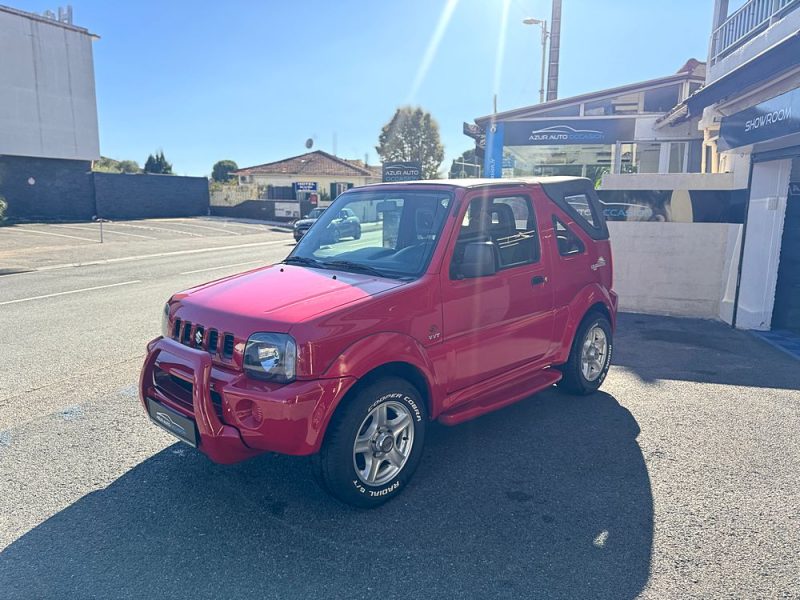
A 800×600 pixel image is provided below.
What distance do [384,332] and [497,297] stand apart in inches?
44.3

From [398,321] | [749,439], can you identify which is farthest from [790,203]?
[398,321]

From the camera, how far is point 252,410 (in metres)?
3.16

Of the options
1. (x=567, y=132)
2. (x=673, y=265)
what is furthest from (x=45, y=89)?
(x=673, y=265)

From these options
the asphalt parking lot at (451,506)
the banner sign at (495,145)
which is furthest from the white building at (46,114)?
the asphalt parking lot at (451,506)

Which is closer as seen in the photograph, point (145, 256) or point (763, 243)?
point (763, 243)

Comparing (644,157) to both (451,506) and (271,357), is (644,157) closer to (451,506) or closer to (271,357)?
(451,506)

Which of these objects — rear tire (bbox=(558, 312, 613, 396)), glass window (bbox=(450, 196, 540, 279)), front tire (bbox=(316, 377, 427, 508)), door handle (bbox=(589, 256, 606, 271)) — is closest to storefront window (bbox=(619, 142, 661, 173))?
door handle (bbox=(589, 256, 606, 271))

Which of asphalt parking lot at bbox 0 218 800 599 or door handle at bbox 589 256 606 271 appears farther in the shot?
door handle at bbox 589 256 606 271

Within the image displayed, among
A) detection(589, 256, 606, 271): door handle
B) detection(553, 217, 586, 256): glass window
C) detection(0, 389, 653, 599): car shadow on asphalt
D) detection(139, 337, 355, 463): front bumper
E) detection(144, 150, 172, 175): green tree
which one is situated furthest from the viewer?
detection(144, 150, 172, 175): green tree

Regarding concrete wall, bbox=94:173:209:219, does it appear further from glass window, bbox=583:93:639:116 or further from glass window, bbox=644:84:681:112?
glass window, bbox=644:84:681:112

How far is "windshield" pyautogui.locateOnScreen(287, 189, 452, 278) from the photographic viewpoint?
13.3 ft

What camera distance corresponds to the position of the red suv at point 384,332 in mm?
3209

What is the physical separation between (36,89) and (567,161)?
25.9 m

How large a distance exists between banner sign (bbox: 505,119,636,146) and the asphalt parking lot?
17242 millimetres
